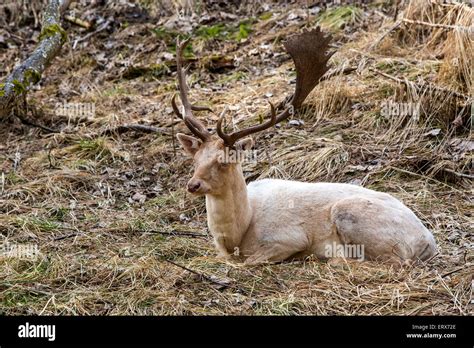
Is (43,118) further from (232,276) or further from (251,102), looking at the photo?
(232,276)

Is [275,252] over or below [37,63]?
below

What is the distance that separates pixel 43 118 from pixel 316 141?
3694 mm

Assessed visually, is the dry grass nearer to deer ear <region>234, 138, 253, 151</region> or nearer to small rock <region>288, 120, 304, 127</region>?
small rock <region>288, 120, 304, 127</region>

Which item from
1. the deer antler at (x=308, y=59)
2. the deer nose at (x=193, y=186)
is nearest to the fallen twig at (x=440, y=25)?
the deer antler at (x=308, y=59)

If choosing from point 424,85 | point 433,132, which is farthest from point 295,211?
point 424,85

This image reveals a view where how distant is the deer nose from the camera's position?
6.86 metres

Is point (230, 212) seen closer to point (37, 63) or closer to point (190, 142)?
point (190, 142)

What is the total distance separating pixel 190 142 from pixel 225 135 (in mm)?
447

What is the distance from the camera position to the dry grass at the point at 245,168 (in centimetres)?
636

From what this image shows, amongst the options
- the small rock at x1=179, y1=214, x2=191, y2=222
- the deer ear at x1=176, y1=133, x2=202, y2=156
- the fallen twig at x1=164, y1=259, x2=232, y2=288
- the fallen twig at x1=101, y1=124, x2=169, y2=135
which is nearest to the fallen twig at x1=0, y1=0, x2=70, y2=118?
the fallen twig at x1=101, y1=124, x2=169, y2=135

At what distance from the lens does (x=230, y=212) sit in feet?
24.2

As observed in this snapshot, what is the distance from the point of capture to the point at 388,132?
988cm

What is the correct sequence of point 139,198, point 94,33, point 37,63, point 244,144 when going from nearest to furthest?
point 244,144
point 139,198
point 37,63
point 94,33

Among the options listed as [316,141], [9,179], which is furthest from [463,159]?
[9,179]
